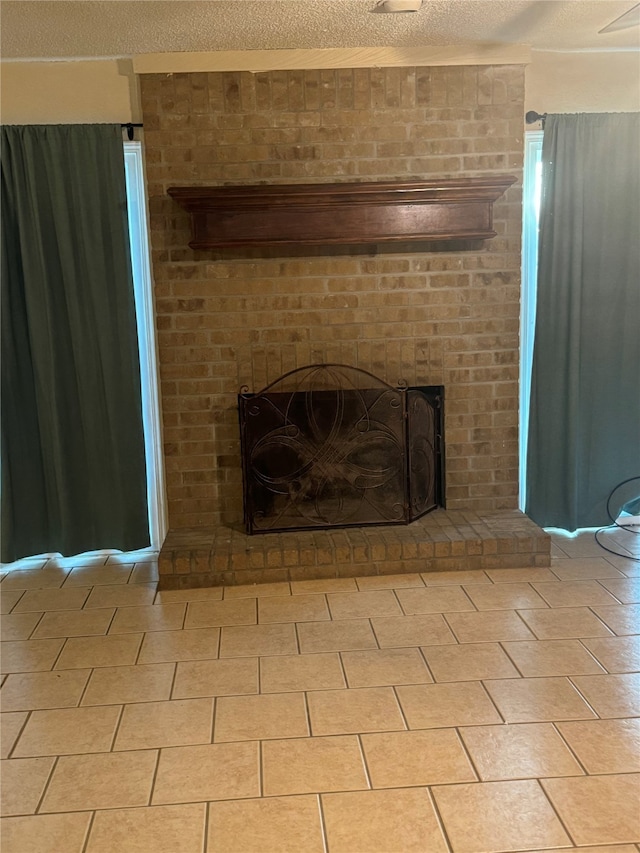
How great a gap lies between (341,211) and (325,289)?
37 centimetres

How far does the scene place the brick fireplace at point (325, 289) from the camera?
3340 mm

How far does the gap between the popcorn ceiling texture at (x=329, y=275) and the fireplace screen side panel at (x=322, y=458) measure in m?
0.17

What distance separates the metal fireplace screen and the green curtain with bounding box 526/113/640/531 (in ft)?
2.23

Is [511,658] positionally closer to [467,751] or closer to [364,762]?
[467,751]

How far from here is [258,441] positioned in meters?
3.44

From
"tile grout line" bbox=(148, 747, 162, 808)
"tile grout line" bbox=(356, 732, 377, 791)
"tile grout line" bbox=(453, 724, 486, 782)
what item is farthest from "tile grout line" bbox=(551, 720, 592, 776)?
"tile grout line" bbox=(148, 747, 162, 808)

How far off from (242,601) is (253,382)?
40.3 inches

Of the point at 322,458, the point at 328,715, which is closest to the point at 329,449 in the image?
the point at 322,458

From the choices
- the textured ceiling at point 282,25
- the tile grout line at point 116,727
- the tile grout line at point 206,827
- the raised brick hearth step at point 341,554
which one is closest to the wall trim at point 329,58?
the textured ceiling at point 282,25

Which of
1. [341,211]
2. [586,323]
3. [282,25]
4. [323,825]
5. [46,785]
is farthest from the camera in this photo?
[586,323]

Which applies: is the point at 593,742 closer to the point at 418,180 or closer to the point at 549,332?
the point at 549,332

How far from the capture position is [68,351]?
3.44 metres

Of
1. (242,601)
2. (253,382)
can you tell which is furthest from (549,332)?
(242,601)

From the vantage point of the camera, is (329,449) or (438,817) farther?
(329,449)
